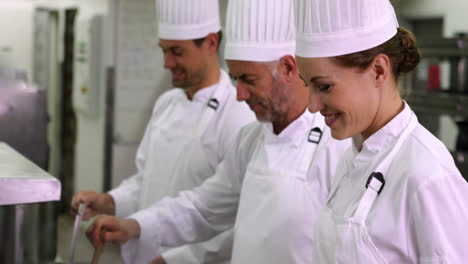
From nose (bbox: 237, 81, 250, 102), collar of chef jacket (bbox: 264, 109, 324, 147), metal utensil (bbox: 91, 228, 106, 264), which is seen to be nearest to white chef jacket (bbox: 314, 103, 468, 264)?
collar of chef jacket (bbox: 264, 109, 324, 147)

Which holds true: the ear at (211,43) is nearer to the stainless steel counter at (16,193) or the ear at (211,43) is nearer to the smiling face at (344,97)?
the stainless steel counter at (16,193)

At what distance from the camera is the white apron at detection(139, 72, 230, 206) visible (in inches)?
77.4

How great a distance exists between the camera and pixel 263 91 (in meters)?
1.56

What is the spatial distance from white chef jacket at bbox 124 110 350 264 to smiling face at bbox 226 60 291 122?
0.17ft

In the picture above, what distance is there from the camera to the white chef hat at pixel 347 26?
1075 mm

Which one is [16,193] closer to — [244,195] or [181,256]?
[244,195]

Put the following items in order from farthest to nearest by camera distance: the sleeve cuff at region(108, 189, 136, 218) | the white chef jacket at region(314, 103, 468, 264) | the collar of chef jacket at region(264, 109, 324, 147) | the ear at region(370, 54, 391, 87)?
1. the sleeve cuff at region(108, 189, 136, 218)
2. the collar of chef jacket at region(264, 109, 324, 147)
3. the ear at region(370, 54, 391, 87)
4. the white chef jacket at region(314, 103, 468, 264)

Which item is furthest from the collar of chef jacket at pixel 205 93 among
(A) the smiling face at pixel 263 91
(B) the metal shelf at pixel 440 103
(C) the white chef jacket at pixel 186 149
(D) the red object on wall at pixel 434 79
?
(D) the red object on wall at pixel 434 79

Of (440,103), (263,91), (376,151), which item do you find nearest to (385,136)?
(376,151)

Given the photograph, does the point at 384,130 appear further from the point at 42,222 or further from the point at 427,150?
the point at 42,222

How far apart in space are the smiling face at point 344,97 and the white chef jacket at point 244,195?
0.92ft

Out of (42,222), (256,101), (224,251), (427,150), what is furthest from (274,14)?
(42,222)

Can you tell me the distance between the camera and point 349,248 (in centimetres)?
107

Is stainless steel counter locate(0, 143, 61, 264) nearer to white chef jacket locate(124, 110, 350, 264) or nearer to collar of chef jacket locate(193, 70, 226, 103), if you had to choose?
white chef jacket locate(124, 110, 350, 264)
